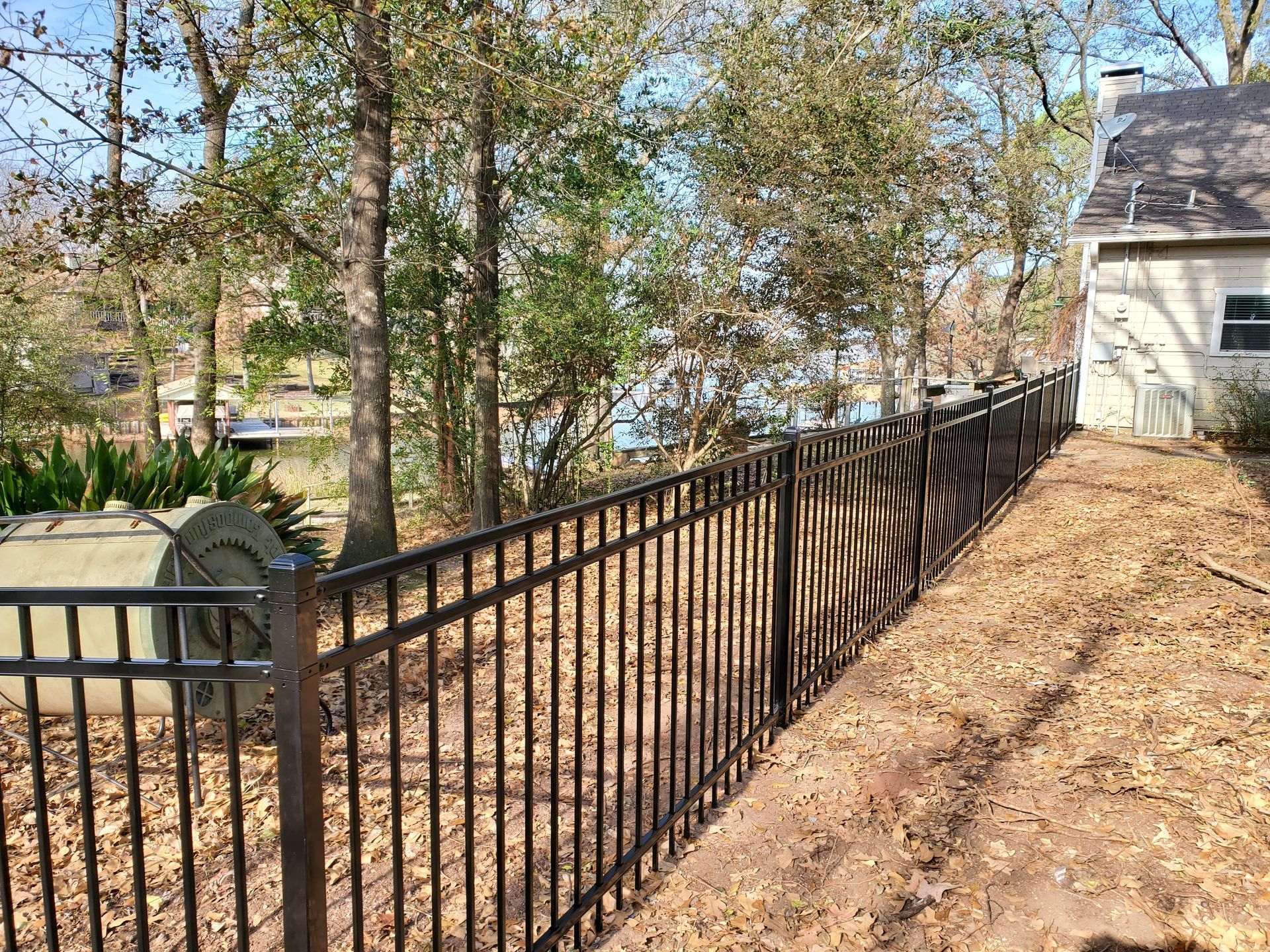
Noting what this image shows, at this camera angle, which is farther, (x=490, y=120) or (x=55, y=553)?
(x=490, y=120)

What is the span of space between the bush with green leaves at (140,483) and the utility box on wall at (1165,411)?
1334cm

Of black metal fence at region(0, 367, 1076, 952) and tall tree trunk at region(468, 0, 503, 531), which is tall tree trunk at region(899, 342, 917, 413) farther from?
black metal fence at region(0, 367, 1076, 952)

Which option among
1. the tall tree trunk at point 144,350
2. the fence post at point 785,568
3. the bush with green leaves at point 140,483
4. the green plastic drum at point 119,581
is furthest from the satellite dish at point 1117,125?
the green plastic drum at point 119,581

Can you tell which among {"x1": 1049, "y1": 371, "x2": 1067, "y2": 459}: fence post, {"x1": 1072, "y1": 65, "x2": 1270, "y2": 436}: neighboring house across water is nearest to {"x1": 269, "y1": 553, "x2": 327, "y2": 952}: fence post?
{"x1": 1049, "y1": 371, "x2": 1067, "y2": 459}: fence post

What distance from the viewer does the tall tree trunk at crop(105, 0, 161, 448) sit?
7969 mm

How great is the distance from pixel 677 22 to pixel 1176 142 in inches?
439

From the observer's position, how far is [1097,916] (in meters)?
2.55

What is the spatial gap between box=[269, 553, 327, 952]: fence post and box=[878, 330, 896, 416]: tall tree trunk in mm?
7713

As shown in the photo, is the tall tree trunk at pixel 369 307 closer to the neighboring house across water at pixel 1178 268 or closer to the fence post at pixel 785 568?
the fence post at pixel 785 568

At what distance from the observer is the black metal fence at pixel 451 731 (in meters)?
1.63

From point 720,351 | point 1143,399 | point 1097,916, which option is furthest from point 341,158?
point 1143,399

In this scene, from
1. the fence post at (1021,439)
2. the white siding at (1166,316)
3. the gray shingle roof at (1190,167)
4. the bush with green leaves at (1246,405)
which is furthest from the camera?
the gray shingle roof at (1190,167)

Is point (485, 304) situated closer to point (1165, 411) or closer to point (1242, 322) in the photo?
point (1165, 411)

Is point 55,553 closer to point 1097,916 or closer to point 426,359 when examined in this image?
point 1097,916
